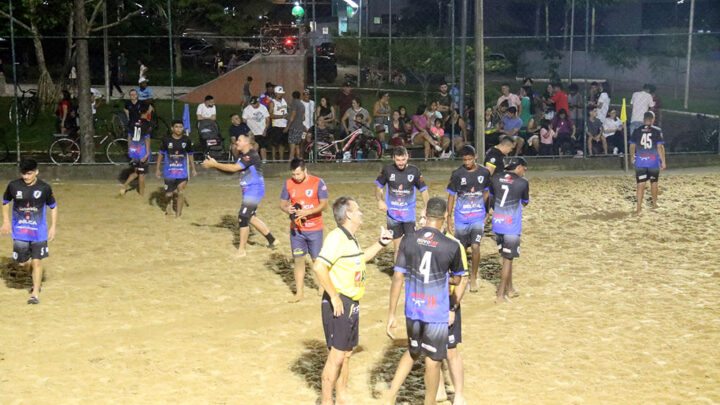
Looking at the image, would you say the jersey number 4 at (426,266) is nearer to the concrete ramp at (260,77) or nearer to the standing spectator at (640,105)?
the standing spectator at (640,105)

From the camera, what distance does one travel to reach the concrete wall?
45.9 metres

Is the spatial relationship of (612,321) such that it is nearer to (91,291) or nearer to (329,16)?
(91,291)

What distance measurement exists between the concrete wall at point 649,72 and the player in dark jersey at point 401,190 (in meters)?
34.1

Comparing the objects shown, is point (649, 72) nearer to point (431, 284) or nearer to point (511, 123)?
point (511, 123)

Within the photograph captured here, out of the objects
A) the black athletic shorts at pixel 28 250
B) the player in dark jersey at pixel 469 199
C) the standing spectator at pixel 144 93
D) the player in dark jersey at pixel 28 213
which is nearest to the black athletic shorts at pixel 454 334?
the player in dark jersey at pixel 469 199

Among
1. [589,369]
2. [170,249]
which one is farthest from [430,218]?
[170,249]

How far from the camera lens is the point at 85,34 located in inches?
870

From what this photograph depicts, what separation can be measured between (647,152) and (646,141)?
23 cm

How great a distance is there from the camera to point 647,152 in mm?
16734

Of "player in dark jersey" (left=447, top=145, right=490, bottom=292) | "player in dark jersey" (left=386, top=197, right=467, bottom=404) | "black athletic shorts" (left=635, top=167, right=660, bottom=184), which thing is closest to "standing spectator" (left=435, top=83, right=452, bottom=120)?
"black athletic shorts" (left=635, top=167, right=660, bottom=184)

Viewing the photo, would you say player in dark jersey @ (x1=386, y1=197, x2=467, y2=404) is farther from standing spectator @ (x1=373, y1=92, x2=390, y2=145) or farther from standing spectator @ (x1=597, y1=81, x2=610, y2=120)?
standing spectator @ (x1=597, y1=81, x2=610, y2=120)

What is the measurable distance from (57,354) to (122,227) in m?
6.57

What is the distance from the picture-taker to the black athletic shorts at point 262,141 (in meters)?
21.9

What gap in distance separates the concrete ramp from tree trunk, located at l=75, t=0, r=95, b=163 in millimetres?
8210
